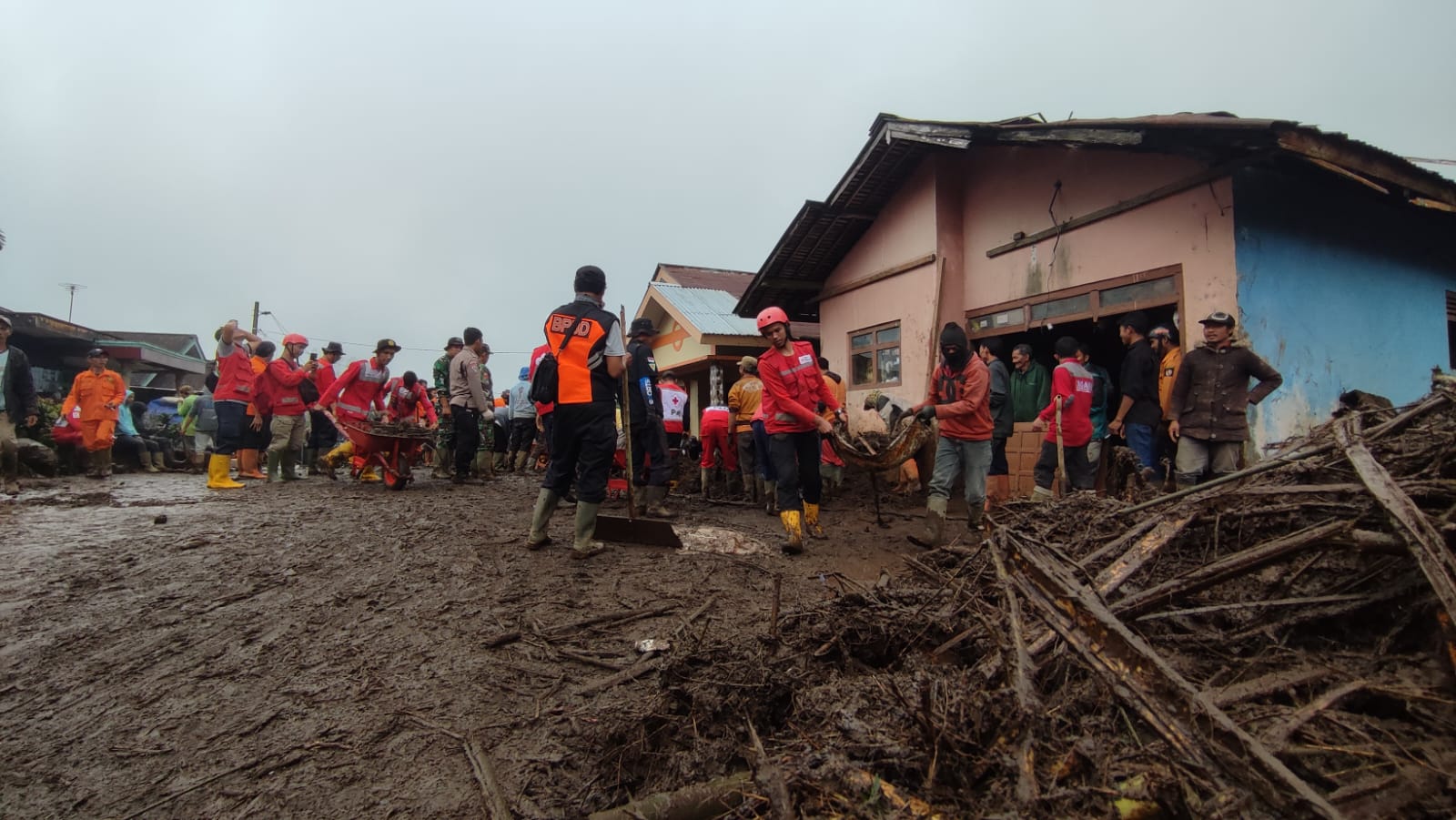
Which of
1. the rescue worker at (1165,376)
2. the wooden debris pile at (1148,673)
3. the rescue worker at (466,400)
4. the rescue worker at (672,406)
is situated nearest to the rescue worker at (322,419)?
the rescue worker at (466,400)

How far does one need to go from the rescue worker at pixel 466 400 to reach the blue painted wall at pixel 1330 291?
8077mm

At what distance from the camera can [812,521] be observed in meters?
6.17

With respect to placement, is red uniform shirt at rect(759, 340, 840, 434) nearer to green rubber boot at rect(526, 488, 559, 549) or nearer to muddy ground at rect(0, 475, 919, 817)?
muddy ground at rect(0, 475, 919, 817)

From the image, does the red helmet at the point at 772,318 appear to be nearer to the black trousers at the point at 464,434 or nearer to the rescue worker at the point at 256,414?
the black trousers at the point at 464,434

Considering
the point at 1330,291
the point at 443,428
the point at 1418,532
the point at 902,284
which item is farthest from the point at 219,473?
the point at 1330,291

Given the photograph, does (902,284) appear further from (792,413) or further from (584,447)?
(584,447)

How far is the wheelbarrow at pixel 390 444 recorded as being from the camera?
309 inches

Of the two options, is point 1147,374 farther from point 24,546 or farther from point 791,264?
point 24,546

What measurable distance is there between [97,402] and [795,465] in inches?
405

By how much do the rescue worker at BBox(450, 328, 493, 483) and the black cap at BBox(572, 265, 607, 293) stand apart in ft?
13.7

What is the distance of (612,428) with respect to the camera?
15.6 feet

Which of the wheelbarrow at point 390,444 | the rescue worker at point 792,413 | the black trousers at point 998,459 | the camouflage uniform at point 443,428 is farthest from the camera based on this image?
the camouflage uniform at point 443,428

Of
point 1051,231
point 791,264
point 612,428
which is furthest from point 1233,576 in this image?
point 791,264

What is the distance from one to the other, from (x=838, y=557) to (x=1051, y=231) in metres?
5.39
